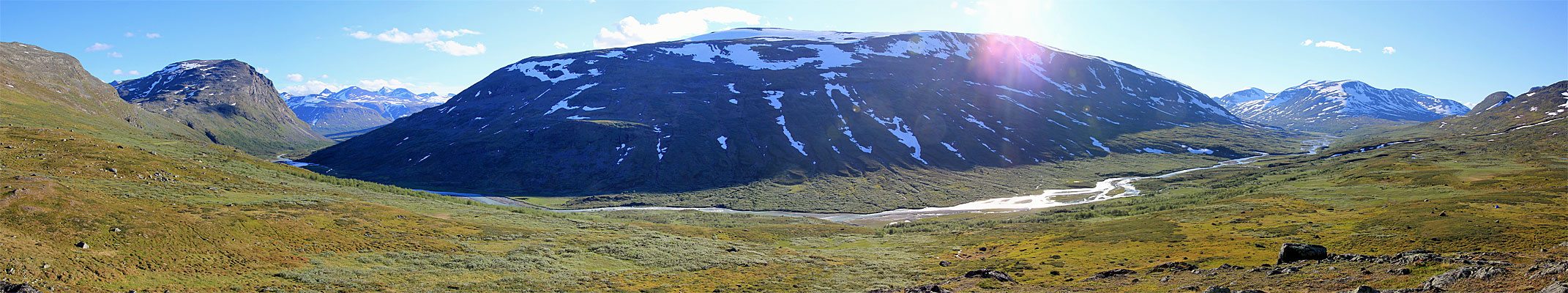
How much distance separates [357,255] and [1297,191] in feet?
491

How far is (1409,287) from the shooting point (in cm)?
3384

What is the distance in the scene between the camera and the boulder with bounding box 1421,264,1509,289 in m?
32.1

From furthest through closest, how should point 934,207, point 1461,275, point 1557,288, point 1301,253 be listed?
point 934,207 < point 1301,253 < point 1461,275 < point 1557,288

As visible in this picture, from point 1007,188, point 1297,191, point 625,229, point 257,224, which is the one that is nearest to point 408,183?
point 625,229

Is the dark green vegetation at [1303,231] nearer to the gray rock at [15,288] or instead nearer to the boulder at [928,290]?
the boulder at [928,290]

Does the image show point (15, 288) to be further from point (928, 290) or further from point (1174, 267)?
point (1174, 267)

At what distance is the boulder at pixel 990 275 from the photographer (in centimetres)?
5373

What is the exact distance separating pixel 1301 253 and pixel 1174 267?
8551 mm

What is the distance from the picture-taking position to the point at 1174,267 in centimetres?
5262

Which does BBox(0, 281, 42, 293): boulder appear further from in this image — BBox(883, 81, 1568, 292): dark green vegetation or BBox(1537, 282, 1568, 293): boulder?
BBox(1537, 282, 1568, 293): boulder

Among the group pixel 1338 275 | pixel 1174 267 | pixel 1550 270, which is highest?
pixel 1550 270

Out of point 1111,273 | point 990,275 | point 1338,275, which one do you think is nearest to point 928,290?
point 990,275

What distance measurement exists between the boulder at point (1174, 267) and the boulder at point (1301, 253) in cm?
599

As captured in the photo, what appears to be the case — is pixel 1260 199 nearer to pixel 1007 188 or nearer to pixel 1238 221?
pixel 1238 221
